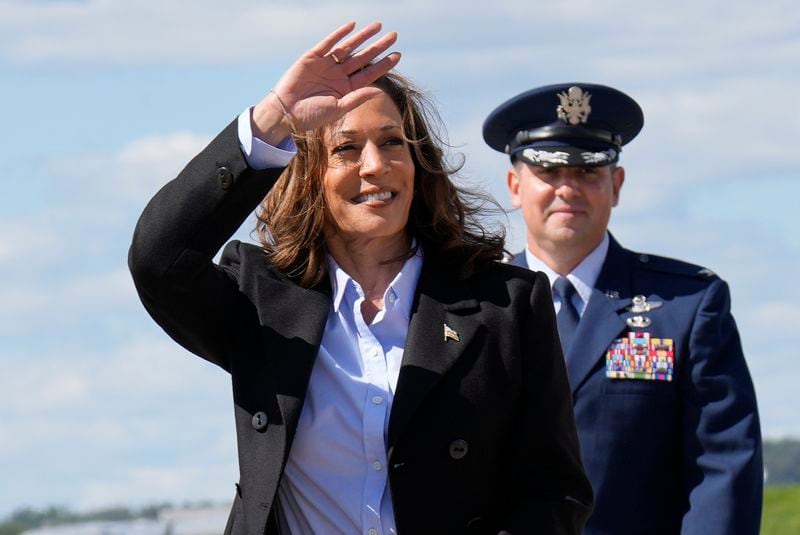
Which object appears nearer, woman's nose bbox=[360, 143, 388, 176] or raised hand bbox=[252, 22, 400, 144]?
raised hand bbox=[252, 22, 400, 144]

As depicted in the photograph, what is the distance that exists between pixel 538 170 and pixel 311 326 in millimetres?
2916

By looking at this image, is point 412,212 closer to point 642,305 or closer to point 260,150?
point 260,150

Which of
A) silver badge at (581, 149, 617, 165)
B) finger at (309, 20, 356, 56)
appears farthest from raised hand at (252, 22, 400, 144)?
silver badge at (581, 149, 617, 165)

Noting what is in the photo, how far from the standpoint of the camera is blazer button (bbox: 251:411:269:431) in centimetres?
545

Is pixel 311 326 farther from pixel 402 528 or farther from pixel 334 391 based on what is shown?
pixel 402 528

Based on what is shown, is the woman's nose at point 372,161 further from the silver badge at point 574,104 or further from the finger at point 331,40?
the silver badge at point 574,104

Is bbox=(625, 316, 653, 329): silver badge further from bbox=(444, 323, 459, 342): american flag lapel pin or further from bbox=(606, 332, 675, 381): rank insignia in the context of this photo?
bbox=(444, 323, 459, 342): american flag lapel pin

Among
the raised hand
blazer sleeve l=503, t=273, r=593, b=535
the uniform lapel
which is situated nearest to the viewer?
the raised hand

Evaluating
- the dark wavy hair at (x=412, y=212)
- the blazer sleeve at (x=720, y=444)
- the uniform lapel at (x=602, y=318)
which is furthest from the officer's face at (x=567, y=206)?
the dark wavy hair at (x=412, y=212)

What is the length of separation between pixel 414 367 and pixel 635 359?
8.13 feet

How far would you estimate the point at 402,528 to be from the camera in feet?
17.7

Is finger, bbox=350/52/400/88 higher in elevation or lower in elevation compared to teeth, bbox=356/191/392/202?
higher

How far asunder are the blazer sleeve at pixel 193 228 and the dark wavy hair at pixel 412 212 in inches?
12.2

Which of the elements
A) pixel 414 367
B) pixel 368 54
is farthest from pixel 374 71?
pixel 414 367
